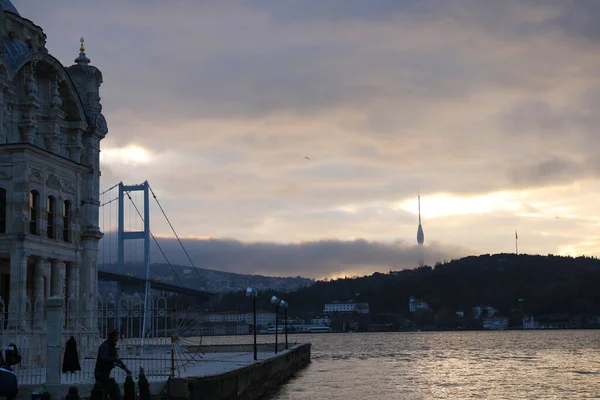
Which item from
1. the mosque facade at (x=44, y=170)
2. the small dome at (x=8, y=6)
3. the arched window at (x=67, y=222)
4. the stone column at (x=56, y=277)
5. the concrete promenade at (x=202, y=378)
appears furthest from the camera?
the small dome at (x=8, y=6)

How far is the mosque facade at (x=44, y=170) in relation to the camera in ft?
99.2

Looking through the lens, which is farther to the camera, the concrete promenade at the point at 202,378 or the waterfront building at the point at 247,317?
the waterfront building at the point at 247,317

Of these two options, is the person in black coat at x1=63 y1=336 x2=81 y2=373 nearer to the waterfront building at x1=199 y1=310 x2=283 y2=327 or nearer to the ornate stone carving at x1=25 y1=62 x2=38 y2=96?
the ornate stone carving at x1=25 y1=62 x2=38 y2=96

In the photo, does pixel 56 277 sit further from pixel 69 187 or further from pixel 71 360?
pixel 71 360

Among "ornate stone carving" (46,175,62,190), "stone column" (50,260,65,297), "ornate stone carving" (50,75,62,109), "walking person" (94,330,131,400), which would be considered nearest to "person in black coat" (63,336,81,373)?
"walking person" (94,330,131,400)

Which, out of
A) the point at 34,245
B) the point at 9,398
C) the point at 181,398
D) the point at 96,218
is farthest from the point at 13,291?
the point at 9,398

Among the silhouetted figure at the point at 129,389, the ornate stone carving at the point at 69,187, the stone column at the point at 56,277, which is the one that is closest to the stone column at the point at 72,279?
the stone column at the point at 56,277

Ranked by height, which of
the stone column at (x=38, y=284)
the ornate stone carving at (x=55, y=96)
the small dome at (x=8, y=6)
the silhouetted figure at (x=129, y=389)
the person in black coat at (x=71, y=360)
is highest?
the small dome at (x=8, y=6)

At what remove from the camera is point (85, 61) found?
3884 centimetres

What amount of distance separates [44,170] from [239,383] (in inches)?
429

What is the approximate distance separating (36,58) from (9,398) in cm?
2003

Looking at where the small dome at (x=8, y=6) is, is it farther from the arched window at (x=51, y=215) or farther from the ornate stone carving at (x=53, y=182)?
the arched window at (x=51, y=215)

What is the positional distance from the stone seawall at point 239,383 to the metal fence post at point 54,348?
2.49m

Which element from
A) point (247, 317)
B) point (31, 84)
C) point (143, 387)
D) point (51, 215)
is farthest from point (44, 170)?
point (247, 317)
